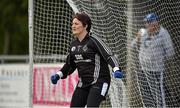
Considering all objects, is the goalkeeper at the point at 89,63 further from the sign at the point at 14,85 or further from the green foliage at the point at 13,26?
the green foliage at the point at 13,26

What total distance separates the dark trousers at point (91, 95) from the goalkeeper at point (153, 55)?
7.05ft

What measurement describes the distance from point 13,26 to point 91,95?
70.9 feet

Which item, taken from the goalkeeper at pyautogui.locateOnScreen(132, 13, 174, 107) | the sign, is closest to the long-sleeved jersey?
the goalkeeper at pyautogui.locateOnScreen(132, 13, 174, 107)

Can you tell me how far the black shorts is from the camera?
28.1 ft

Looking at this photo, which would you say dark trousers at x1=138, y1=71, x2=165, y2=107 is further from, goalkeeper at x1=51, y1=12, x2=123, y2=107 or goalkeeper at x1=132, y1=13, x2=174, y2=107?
goalkeeper at x1=51, y1=12, x2=123, y2=107

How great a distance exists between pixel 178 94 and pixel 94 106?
2663 mm

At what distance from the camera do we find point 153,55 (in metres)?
10.9

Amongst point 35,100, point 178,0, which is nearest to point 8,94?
point 35,100

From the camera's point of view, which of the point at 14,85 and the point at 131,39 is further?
the point at 14,85

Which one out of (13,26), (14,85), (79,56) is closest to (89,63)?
(79,56)

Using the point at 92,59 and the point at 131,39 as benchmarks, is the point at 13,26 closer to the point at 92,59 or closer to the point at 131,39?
the point at 131,39

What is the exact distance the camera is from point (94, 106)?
853 centimetres

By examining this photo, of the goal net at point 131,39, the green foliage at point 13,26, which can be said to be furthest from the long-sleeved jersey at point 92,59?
the green foliage at point 13,26

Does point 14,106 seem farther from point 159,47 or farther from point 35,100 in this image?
point 159,47
